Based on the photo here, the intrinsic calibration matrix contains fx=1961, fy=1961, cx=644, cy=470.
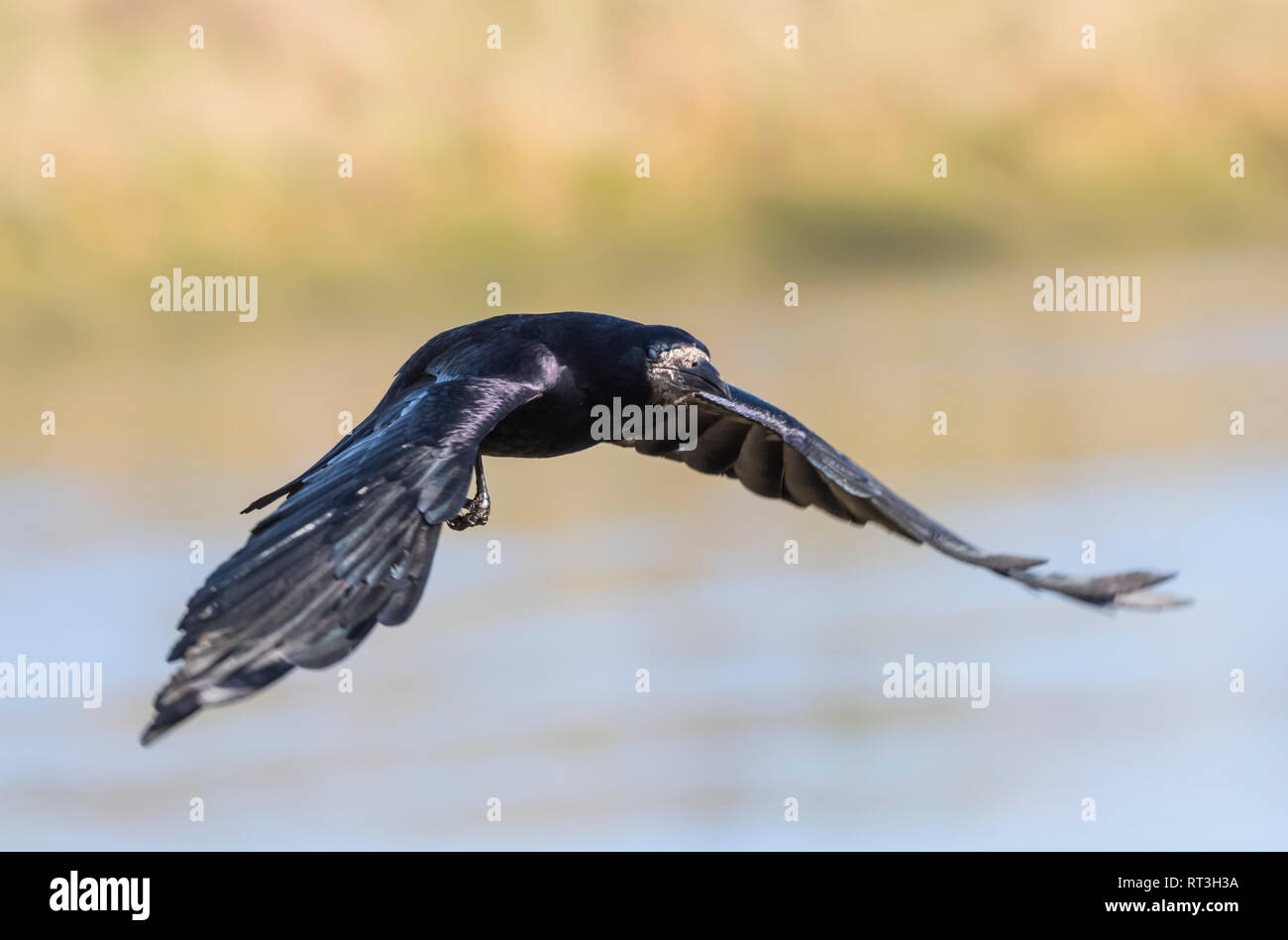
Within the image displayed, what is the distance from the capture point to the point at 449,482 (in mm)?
8664

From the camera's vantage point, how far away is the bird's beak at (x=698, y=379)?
1052 centimetres

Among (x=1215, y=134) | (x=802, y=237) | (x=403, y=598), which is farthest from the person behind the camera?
(x=1215, y=134)

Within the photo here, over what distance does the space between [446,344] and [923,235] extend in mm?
42341

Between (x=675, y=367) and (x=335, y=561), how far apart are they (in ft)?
10.0

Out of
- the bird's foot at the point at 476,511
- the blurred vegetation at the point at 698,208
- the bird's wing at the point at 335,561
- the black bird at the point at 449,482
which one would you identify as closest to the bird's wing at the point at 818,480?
the black bird at the point at 449,482

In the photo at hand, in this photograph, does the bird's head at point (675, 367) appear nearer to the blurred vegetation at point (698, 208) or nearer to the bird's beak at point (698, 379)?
the bird's beak at point (698, 379)

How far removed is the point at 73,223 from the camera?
138ft

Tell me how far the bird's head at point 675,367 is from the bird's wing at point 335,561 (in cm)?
→ 121

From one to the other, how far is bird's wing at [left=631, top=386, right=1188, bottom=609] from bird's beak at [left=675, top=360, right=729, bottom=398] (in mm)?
37

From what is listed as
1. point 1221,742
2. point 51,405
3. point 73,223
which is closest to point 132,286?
point 73,223

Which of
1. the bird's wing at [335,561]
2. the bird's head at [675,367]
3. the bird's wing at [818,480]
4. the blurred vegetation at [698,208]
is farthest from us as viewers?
the blurred vegetation at [698,208]

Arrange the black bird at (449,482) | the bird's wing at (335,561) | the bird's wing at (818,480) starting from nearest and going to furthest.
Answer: the bird's wing at (335,561) → the black bird at (449,482) → the bird's wing at (818,480)

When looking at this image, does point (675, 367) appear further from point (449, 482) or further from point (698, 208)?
point (698, 208)

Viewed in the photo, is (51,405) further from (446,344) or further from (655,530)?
(446,344)
